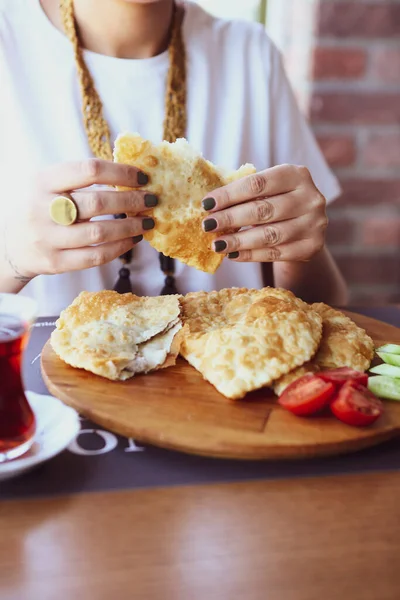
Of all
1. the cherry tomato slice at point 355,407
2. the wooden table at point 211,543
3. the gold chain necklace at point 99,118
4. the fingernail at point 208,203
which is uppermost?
the gold chain necklace at point 99,118

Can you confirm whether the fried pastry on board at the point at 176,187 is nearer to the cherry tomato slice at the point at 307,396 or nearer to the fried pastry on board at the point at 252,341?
the fried pastry on board at the point at 252,341

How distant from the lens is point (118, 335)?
3.74 feet

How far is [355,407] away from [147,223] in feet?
1.86

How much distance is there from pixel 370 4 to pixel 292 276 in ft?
4.16

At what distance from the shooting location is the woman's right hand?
115 centimetres

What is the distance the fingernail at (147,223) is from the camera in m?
1.23

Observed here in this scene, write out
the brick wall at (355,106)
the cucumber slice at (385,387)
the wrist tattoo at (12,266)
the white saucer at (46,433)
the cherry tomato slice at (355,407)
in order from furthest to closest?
the brick wall at (355,106), the wrist tattoo at (12,266), the cucumber slice at (385,387), the cherry tomato slice at (355,407), the white saucer at (46,433)

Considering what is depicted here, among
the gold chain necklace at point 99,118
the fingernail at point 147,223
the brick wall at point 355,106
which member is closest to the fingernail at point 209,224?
the fingernail at point 147,223

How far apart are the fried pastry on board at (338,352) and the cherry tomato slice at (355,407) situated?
0.10 m

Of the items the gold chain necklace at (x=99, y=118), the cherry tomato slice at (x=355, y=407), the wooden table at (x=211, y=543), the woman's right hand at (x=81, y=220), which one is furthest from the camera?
the gold chain necklace at (x=99, y=118)

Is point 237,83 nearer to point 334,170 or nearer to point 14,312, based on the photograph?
point 334,170

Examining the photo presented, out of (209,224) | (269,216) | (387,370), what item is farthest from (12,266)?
(387,370)

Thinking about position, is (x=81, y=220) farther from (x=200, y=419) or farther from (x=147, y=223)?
(x=200, y=419)

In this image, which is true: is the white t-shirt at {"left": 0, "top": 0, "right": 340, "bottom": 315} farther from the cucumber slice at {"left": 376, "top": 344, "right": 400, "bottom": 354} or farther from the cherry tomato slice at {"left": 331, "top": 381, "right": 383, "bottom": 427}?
the cherry tomato slice at {"left": 331, "top": 381, "right": 383, "bottom": 427}
